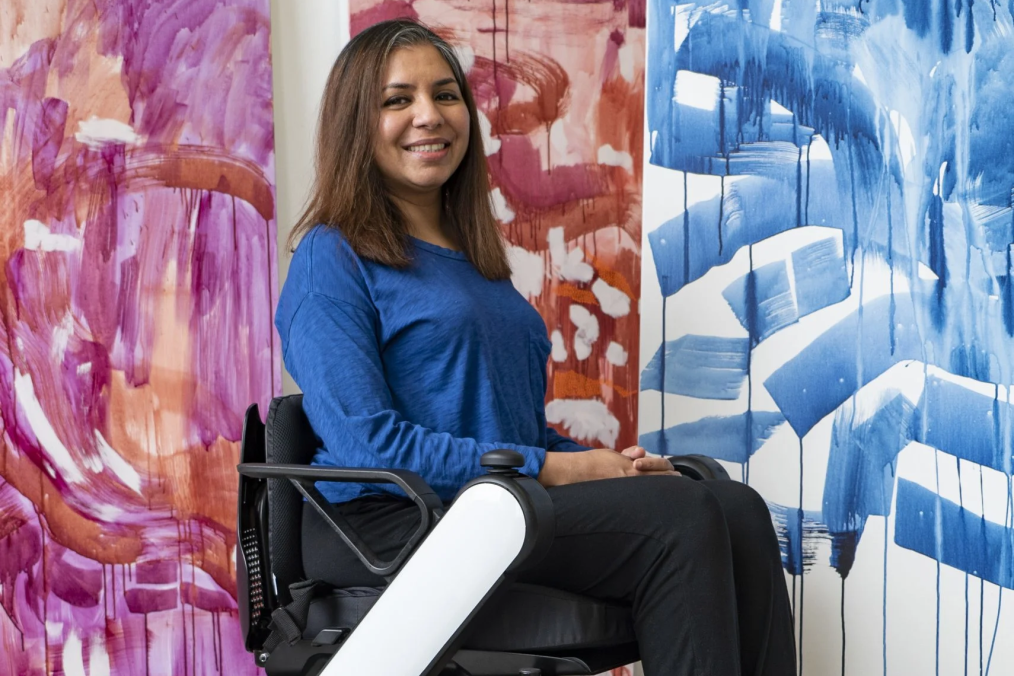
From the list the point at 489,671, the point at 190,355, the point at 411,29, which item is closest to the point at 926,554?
the point at 489,671

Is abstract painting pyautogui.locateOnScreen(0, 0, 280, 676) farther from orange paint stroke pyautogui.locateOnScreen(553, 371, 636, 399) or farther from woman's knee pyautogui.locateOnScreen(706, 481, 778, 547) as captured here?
woman's knee pyautogui.locateOnScreen(706, 481, 778, 547)

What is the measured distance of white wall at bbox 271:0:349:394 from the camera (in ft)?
7.39

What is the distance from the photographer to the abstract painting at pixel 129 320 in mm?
1991

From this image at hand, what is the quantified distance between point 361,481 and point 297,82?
1.22 meters

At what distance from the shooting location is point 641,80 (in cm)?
247

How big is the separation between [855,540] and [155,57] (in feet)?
5.72

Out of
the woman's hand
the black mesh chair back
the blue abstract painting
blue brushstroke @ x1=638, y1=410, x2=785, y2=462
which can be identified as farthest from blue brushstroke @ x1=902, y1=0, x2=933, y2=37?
the black mesh chair back

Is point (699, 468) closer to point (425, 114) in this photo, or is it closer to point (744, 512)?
point (744, 512)

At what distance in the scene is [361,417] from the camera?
4.74ft

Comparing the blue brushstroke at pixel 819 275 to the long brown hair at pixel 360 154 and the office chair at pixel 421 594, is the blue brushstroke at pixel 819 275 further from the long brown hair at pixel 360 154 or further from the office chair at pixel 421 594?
the office chair at pixel 421 594

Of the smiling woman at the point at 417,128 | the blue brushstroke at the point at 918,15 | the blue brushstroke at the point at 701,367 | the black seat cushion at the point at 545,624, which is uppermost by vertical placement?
the blue brushstroke at the point at 918,15

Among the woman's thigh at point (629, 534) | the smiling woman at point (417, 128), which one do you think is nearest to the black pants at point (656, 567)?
the woman's thigh at point (629, 534)

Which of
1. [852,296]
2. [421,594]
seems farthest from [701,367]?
[421,594]

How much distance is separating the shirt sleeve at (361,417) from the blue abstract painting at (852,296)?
913mm
